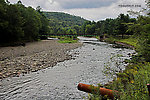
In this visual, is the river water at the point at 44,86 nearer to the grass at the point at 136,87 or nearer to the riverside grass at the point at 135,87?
the riverside grass at the point at 135,87

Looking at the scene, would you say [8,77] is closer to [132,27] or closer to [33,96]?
[33,96]

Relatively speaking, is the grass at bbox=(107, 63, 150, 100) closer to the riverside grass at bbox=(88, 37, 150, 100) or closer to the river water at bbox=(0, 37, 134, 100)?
the riverside grass at bbox=(88, 37, 150, 100)

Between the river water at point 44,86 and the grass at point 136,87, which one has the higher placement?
the grass at point 136,87

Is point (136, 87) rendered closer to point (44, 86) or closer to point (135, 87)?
point (135, 87)

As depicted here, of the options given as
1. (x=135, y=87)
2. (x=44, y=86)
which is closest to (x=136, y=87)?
(x=135, y=87)

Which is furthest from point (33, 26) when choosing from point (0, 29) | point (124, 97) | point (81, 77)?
point (124, 97)

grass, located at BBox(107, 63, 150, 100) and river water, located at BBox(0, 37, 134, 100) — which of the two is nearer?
grass, located at BBox(107, 63, 150, 100)

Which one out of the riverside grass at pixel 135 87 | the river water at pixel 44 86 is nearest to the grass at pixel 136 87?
the riverside grass at pixel 135 87

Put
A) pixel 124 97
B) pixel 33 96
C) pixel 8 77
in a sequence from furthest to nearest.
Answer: pixel 8 77, pixel 33 96, pixel 124 97

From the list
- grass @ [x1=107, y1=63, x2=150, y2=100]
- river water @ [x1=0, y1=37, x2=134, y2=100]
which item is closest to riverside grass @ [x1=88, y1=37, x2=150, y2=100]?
grass @ [x1=107, y1=63, x2=150, y2=100]

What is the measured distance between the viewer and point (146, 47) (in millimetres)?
9117

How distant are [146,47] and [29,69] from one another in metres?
11.4

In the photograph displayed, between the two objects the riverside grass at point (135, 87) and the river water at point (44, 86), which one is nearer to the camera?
the riverside grass at point (135, 87)

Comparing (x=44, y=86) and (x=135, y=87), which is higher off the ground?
(x=135, y=87)
